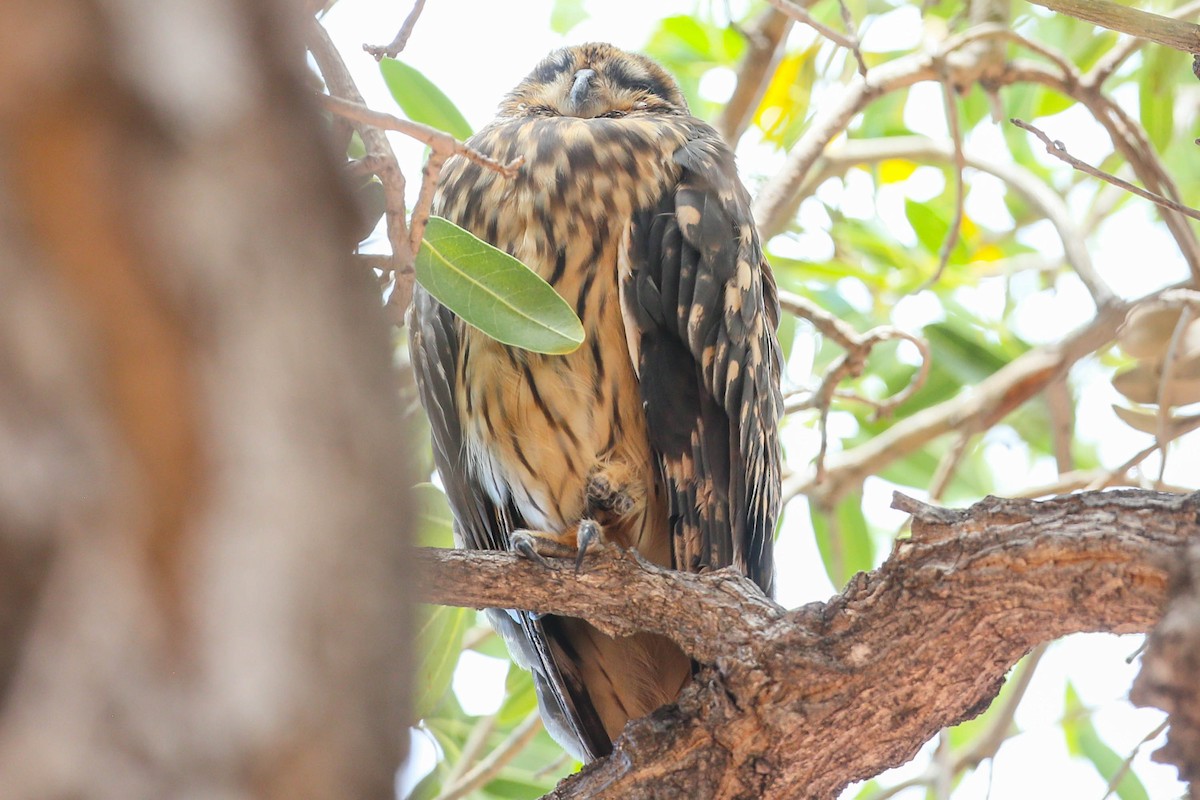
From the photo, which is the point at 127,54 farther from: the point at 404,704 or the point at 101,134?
the point at 404,704

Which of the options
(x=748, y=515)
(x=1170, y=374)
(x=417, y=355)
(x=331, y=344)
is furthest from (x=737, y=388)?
(x=331, y=344)

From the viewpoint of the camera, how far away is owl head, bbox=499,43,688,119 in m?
3.15

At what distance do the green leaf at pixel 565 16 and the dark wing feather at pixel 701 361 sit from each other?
2653mm

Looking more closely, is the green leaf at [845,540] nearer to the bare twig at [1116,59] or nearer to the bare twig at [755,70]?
the bare twig at [755,70]

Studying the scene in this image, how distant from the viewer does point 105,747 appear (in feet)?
1.47

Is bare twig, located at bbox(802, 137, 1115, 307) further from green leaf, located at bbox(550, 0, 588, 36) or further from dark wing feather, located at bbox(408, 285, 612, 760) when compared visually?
dark wing feather, located at bbox(408, 285, 612, 760)

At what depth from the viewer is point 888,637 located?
161cm

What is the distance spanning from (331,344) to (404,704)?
0.17 m

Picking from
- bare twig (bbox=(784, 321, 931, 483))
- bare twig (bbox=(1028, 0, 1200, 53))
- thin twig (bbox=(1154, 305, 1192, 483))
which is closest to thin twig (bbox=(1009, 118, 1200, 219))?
bare twig (bbox=(1028, 0, 1200, 53))

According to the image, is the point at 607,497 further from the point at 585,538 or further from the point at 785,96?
the point at 785,96

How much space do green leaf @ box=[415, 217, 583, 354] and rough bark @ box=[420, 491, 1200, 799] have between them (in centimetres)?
42

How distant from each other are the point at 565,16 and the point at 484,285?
3.37 meters

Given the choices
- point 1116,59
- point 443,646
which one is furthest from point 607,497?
point 1116,59

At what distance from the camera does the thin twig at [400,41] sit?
182 cm
